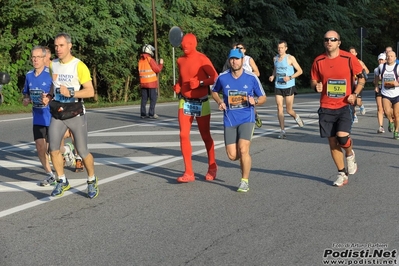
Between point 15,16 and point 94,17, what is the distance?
3.00 meters

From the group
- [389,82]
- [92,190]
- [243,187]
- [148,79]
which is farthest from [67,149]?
[148,79]

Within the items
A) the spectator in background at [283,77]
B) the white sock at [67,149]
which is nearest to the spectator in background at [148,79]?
the spectator in background at [283,77]

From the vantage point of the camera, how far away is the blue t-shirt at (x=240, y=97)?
354 inches

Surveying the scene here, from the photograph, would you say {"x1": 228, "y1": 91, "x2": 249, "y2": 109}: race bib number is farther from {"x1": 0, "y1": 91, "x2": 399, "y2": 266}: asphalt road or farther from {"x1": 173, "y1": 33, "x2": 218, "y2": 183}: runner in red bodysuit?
{"x1": 0, "y1": 91, "x2": 399, "y2": 266}: asphalt road

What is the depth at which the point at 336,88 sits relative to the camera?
9.09 metres

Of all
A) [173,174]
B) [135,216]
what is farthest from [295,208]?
[173,174]

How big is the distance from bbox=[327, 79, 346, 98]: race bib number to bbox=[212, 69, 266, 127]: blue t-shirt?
0.83 metres

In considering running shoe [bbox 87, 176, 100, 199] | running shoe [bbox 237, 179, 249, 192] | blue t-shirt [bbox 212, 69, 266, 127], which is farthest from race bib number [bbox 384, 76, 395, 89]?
running shoe [bbox 87, 176, 100, 199]

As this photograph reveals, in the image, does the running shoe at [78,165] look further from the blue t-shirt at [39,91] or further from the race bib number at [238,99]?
the race bib number at [238,99]

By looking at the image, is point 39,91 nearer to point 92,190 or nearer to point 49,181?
point 49,181

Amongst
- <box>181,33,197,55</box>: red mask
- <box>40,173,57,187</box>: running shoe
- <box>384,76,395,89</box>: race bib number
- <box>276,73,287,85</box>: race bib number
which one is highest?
<box>181,33,197,55</box>: red mask

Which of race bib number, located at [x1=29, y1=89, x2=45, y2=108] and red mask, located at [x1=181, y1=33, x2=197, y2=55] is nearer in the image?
race bib number, located at [x1=29, y1=89, x2=45, y2=108]

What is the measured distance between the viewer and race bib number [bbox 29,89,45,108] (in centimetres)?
953

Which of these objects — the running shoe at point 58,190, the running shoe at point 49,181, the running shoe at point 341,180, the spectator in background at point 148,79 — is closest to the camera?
the running shoe at point 58,190
